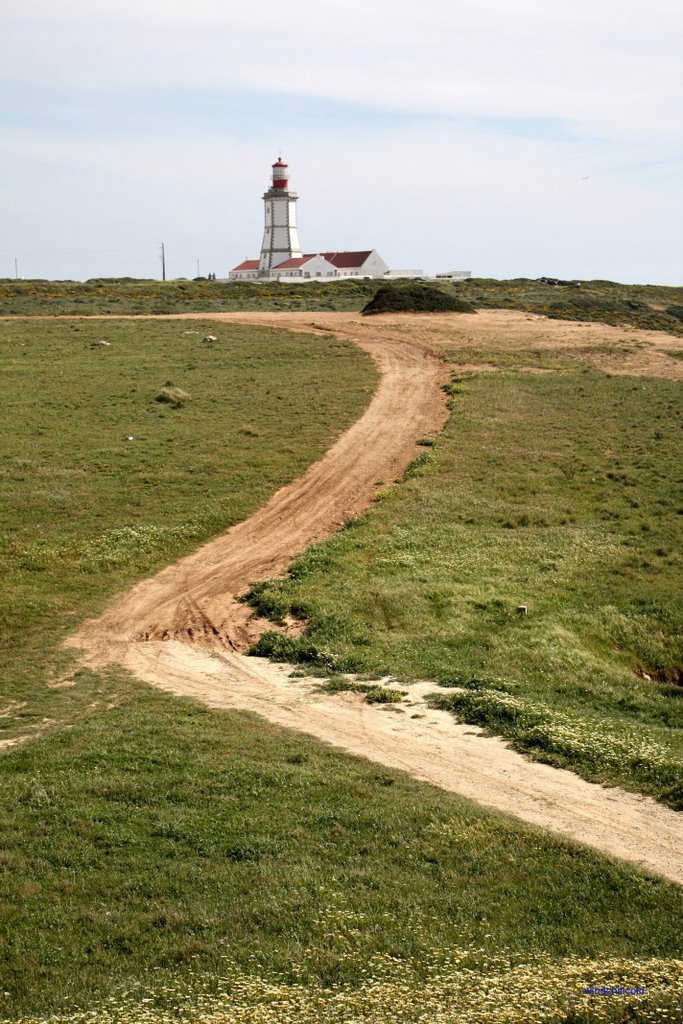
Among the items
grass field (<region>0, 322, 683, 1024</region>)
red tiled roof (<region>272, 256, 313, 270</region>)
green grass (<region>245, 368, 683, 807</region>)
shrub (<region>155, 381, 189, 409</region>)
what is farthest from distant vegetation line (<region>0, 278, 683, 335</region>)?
grass field (<region>0, 322, 683, 1024</region>)

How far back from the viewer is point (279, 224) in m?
122

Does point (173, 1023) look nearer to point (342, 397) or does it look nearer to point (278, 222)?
point (342, 397)

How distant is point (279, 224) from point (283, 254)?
3696 millimetres

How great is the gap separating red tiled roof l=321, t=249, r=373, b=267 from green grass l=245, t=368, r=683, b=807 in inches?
3143

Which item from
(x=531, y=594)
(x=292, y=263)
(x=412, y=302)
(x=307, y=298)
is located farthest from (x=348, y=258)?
(x=531, y=594)

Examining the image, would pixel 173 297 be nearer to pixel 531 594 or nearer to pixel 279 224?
pixel 279 224

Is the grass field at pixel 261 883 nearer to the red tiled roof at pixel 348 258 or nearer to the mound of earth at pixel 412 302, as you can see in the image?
the mound of earth at pixel 412 302

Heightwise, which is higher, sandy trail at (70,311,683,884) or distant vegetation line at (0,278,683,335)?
distant vegetation line at (0,278,683,335)

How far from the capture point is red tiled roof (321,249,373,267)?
111 metres

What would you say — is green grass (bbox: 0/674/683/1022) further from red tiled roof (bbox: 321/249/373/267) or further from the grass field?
red tiled roof (bbox: 321/249/373/267)

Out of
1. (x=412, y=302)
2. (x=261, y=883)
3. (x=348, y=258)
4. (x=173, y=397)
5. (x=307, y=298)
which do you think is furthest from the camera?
(x=348, y=258)

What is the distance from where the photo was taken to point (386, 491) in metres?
28.7

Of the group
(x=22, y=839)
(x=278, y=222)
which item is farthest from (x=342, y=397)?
(x=278, y=222)

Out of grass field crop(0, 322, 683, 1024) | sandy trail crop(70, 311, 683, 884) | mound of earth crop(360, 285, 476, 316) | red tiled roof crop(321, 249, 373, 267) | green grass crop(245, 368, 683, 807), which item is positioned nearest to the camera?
grass field crop(0, 322, 683, 1024)
